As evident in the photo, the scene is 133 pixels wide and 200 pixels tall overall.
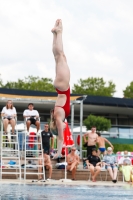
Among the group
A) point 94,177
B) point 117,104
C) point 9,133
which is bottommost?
point 94,177

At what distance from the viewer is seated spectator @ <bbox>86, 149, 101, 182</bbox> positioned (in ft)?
60.3

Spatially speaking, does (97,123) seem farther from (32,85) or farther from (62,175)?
(32,85)

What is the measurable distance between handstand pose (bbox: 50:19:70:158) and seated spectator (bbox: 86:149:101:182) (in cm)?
922

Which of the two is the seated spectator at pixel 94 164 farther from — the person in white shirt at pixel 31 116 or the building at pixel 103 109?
the building at pixel 103 109

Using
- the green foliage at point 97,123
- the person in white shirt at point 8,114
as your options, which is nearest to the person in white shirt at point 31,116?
the person in white shirt at point 8,114

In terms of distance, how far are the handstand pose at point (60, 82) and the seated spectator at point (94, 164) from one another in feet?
30.3

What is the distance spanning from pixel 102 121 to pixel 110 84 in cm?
4036

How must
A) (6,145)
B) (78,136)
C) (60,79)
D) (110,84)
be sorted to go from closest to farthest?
(60,79)
(6,145)
(78,136)
(110,84)

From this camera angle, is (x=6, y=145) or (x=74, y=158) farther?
(x=6, y=145)

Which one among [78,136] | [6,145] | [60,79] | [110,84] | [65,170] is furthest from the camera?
[110,84]

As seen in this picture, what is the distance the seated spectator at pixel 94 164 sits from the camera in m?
18.4

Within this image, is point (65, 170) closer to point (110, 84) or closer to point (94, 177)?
point (94, 177)

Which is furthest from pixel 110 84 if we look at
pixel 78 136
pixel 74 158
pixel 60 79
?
pixel 60 79

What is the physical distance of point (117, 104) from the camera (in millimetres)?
34250
